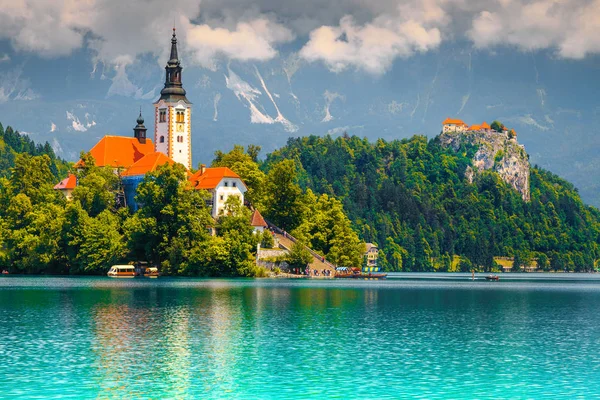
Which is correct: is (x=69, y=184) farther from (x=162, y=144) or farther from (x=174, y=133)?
(x=174, y=133)

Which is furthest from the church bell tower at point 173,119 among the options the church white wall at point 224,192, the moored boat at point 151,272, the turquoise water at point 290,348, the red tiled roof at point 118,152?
the turquoise water at point 290,348

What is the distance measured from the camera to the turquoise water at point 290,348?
37.7 metres

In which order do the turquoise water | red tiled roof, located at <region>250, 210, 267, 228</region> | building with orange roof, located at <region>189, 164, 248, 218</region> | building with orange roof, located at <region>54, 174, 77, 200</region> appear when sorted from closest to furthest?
1. the turquoise water
2. red tiled roof, located at <region>250, 210, 267, 228</region>
3. building with orange roof, located at <region>189, 164, 248, 218</region>
4. building with orange roof, located at <region>54, 174, 77, 200</region>

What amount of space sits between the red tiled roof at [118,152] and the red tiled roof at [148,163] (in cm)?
559

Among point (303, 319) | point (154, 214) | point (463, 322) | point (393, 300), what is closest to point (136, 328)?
point (303, 319)

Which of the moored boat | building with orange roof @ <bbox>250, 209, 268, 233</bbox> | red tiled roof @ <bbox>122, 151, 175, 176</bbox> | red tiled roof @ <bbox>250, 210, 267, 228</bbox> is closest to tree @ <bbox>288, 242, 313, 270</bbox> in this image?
building with orange roof @ <bbox>250, 209, 268, 233</bbox>

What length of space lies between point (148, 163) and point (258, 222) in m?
20.9

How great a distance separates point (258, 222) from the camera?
455 feet

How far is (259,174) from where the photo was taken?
15575 cm

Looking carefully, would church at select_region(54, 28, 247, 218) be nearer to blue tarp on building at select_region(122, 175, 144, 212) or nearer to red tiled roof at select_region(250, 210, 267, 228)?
blue tarp on building at select_region(122, 175, 144, 212)

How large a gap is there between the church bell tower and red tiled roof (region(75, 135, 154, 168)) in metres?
3.38

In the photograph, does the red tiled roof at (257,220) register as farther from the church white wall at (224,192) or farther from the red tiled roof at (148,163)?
the red tiled roof at (148,163)

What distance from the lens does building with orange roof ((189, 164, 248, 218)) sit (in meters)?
143


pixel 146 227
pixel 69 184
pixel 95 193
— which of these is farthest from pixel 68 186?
pixel 146 227
